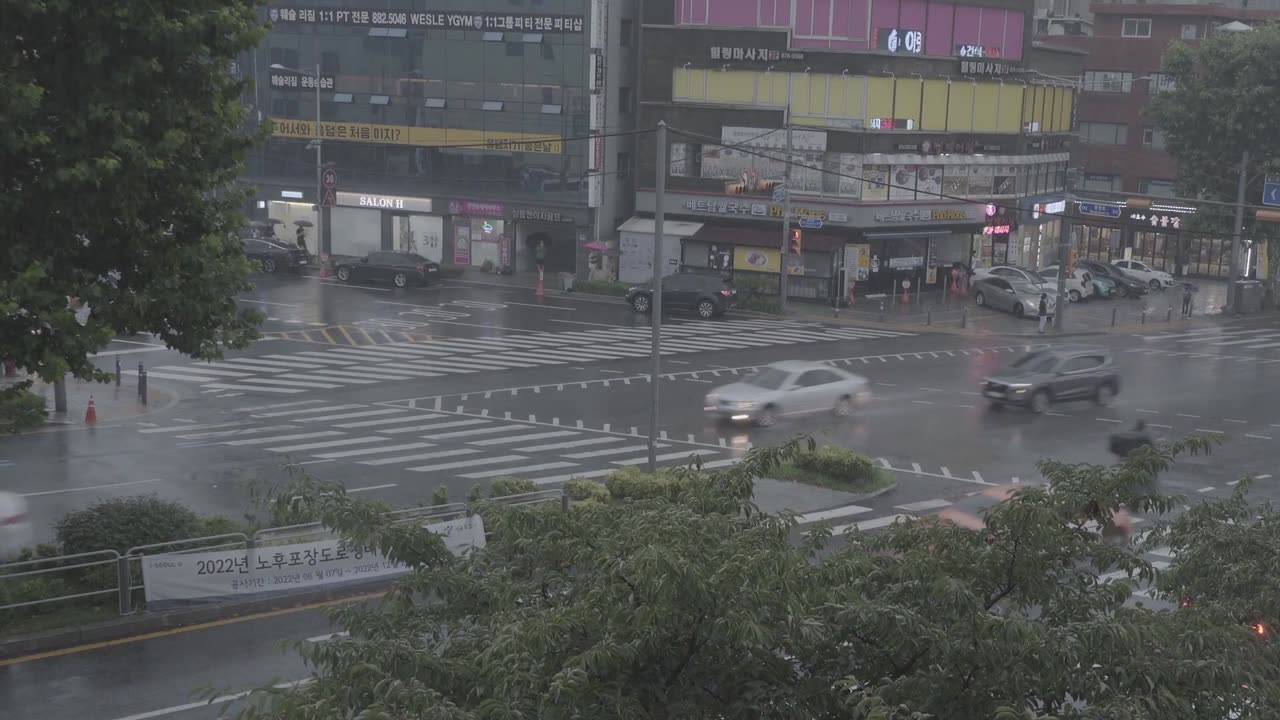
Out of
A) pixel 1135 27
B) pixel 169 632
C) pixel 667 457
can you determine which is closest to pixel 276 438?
pixel 667 457

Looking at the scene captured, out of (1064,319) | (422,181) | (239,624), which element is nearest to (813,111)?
(1064,319)

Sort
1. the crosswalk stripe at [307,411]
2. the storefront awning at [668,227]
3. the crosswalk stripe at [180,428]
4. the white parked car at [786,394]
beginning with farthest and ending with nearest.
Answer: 1. the storefront awning at [668,227]
2. the crosswalk stripe at [307,411]
3. the white parked car at [786,394]
4. the crosswalk stripe at [180,428]

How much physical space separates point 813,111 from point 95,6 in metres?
46.6

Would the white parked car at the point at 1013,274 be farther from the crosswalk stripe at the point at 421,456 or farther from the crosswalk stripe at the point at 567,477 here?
the crosswalk stripe at the point at 421,456

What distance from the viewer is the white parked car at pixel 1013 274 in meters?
58.2

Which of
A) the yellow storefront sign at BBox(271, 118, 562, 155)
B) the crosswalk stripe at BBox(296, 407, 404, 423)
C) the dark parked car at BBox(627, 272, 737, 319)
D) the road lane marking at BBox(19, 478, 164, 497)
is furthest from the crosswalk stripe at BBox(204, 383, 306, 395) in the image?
the yellow storefront sign at BBox(271, 118, 562, 155)

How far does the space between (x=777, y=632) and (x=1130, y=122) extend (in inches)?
3104

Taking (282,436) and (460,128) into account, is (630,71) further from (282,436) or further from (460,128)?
(282,436)

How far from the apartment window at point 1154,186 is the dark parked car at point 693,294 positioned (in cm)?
3716

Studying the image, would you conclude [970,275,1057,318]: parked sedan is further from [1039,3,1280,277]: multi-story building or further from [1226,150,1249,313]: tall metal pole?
[1039,3,1280,277]: multi-story building

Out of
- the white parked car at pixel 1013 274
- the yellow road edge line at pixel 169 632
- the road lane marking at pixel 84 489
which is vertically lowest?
the yellow road edge line at pixel 169 632

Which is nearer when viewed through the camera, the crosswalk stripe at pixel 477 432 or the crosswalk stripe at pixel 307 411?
the crosswalk stripe at pixel 477 432

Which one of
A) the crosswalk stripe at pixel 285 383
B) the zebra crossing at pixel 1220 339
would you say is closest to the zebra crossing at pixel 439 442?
the crosswalk stripe at pixel 285 383

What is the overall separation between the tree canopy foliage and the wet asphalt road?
8.39 metres
